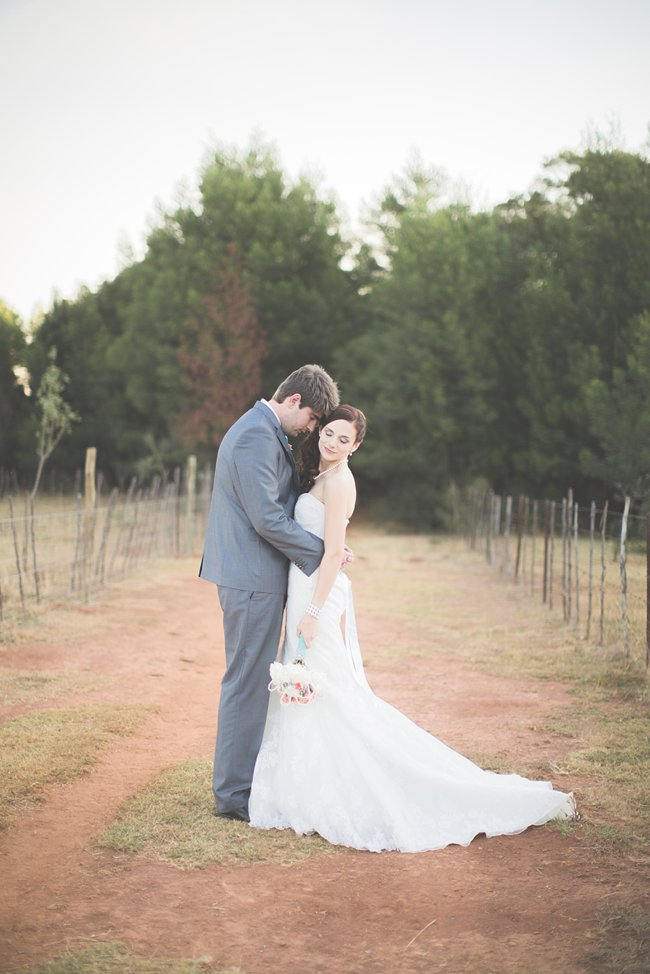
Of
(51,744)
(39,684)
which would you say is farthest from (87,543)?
(51,744)

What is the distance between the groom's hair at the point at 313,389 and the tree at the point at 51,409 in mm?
17254

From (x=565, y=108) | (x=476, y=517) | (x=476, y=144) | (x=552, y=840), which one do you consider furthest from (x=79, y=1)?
(x=552, y=840)

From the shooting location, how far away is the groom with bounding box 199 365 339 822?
3.38 meters

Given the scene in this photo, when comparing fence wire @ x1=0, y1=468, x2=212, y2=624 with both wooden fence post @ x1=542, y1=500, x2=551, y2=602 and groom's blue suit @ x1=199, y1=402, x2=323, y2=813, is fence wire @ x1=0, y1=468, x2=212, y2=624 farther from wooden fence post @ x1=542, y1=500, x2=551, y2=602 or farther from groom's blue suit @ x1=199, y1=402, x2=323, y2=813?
wooden fence post @ x1=542, y1=500, x2=551, y2=602

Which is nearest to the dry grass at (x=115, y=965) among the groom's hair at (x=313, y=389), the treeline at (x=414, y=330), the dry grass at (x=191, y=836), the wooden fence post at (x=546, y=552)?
the dry grass at (x=191, y=836)

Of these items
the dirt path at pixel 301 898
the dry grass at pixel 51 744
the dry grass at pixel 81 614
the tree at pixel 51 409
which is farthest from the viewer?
the tree at pixel 51 409

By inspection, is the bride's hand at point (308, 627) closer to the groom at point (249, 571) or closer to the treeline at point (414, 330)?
the groom at point (249, 571)

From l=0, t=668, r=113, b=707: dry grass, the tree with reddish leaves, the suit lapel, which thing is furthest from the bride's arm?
the tree with reddish leaves

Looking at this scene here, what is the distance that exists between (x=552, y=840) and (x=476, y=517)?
12133 mm

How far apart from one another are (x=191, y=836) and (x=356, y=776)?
660 millimetres

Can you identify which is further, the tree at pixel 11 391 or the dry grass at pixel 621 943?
the tree at pixel 11 391

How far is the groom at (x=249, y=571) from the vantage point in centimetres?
338

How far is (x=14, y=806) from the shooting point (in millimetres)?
3537

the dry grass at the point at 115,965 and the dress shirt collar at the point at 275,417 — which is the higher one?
the dress shirt collar at the point at 275,417
